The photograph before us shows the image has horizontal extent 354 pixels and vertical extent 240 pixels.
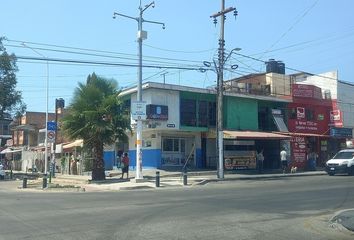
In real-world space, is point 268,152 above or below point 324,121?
below

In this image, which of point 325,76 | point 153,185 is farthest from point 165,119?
point 325,76

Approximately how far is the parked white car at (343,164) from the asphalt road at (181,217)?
1610 centimetres

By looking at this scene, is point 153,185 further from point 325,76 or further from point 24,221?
point 325,76

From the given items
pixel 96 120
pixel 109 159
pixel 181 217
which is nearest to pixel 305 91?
pixel 109 159

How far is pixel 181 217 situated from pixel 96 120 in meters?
18.0

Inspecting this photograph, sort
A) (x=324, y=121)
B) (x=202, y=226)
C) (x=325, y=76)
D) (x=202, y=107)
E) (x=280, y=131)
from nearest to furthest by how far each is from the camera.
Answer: (x=202, y=226)
(x=202, y=107)
(x=280, y=131)
(x=324, y=121)
(x=325, y=76)

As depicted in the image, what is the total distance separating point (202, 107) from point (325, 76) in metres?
17.0

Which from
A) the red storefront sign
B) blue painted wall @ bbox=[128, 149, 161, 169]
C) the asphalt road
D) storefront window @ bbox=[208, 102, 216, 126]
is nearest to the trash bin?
the red storefront sign

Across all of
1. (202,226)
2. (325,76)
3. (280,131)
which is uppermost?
(325,76)

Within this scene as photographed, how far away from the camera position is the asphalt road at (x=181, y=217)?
36.2 feet

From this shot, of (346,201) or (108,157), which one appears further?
(108,157)

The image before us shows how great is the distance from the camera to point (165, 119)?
37.0m

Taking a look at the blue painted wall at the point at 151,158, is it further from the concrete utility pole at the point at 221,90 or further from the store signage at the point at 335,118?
the store signage at the point at 335,118

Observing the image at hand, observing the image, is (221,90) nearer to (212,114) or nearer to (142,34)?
(142,34)
